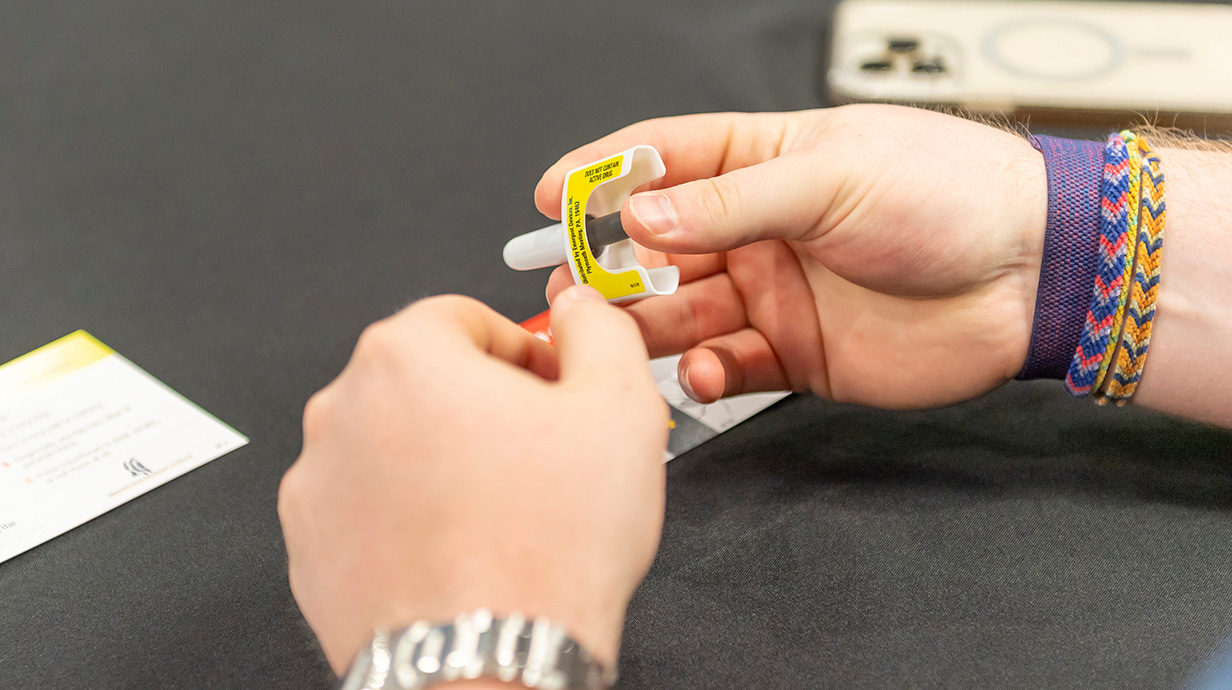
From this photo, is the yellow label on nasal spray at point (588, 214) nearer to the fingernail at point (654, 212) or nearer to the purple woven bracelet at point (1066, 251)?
the fingernail at point (654, 212)

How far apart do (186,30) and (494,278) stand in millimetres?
841

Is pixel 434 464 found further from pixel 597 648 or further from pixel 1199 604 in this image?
pixel 1199 604

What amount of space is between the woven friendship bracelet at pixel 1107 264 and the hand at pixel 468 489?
424 mm

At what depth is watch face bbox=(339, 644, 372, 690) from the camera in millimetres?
402

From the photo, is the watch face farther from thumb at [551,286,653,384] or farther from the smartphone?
the smartphone

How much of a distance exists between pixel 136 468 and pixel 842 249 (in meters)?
0.63

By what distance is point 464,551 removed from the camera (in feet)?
1.36

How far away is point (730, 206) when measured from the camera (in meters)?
0.65

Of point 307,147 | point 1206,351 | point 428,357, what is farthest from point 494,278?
point 1206,351

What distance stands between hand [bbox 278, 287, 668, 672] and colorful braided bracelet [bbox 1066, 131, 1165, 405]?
0.43m

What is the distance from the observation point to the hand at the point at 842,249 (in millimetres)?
668

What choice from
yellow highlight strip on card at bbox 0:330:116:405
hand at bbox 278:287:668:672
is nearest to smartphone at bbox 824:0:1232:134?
hand at bbox 278:287:668:672

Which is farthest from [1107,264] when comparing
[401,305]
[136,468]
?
[136,468]

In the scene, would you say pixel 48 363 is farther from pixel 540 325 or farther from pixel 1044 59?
pixel 1044 59
